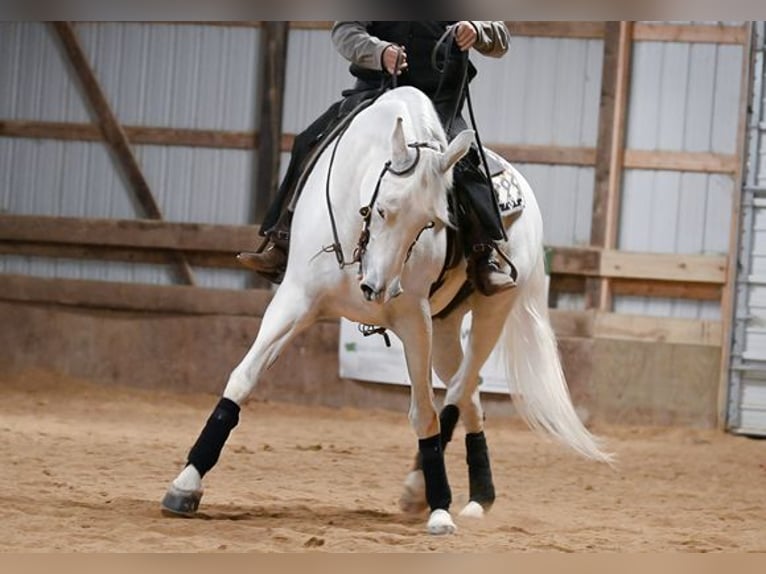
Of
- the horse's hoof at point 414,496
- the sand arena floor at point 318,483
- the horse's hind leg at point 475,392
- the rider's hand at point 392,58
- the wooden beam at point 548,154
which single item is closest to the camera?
the sand arena floor at point 318,483

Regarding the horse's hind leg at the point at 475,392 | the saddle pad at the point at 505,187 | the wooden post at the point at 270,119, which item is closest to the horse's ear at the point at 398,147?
the saddle pad at the point at 505,187

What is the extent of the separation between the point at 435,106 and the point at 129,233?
6918mm

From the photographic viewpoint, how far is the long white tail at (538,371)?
18.4 feet

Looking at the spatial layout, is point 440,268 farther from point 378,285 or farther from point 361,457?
point 361,457

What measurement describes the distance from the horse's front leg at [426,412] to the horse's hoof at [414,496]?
39 centimetres

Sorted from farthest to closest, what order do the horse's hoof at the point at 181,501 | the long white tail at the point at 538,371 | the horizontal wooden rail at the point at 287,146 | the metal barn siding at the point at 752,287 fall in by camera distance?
the horizontal wooden rail at the point at 287,146 < the metal barn siding at the point at 752,287 < the long white tail at the point at 538,371 < the horse's hoof at the point at 181,501

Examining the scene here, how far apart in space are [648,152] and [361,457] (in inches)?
165

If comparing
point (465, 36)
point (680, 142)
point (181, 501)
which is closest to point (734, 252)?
point (680, 142)

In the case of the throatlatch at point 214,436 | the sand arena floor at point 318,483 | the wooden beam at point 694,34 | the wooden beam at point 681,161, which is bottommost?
the sand arena floor at point 318,483

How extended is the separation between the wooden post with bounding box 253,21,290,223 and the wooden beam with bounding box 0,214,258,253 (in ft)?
1.33

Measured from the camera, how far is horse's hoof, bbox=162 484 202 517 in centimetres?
429

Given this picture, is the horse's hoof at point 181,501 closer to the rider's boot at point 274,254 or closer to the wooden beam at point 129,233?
the rider's boot at point 274,254

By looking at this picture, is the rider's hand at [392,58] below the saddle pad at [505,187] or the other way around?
the other way around

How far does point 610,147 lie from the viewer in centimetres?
1028
